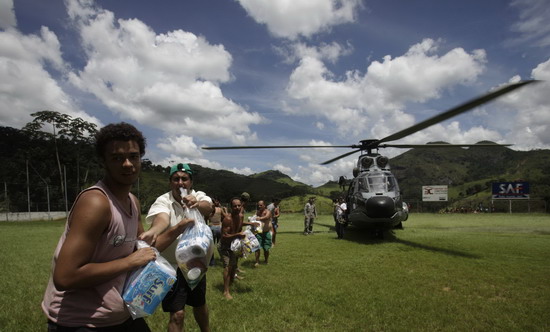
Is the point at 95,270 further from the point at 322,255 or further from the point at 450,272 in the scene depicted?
the point at 322,255

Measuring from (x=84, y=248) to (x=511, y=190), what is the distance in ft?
155

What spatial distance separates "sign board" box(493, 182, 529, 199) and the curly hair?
45618 millimetres

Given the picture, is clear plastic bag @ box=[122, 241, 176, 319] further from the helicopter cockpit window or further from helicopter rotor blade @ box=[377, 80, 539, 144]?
the helicopter cockpit window

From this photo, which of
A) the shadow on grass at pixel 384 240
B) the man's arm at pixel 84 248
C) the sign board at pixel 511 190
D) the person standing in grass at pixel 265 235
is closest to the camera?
Result: the man's arm at pixel 84 248

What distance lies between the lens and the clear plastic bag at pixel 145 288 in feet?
5.72

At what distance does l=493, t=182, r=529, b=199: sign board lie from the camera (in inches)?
1486

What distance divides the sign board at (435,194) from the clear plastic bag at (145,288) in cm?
4469

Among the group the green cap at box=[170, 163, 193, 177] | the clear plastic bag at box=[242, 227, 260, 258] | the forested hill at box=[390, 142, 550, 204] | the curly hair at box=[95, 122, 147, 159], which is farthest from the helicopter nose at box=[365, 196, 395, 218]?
the forested hill at box=[390, 142, 550, 204]

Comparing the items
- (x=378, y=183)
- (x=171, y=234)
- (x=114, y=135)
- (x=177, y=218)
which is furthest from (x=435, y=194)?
(x=114, y=135)

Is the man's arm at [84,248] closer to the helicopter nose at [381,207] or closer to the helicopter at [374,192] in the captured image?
the helicopter at [374,192]

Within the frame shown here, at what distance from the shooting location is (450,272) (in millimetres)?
7477

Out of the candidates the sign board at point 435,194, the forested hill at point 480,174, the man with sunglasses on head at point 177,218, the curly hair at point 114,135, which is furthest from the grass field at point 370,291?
the forested hill at point 480,174

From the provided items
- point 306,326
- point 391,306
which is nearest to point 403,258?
point 391,306

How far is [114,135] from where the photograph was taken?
182cm
